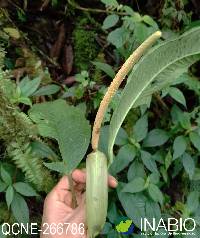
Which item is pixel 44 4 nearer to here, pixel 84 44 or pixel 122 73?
pixel 84 44

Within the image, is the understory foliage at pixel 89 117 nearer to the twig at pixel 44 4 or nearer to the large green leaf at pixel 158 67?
the twig at pixel 44 4

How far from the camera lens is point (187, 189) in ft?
5.81

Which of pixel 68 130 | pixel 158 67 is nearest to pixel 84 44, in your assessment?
pixel 68 130

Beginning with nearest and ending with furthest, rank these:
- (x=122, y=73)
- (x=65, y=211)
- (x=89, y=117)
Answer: (x=122, y=73) < (x=65, y=211) < (x=89, y=117)

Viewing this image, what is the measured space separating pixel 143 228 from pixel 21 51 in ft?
2.88

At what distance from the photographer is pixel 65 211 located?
136 centimetres

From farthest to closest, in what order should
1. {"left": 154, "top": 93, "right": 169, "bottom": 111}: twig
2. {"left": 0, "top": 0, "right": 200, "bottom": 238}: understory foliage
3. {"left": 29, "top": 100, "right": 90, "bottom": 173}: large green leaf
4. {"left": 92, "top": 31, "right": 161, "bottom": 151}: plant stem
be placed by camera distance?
{"left": 154, "top": 93, "right": 169, "bottom": 111}: twig → {"left": 0, "top": 0, "right": 200, "bottom": 238}: understory foliage → {"left": 29, "top": 100, "right": 90, "bottom": 173}: large green leaf → {"left": 92, "top": 31, "right": 161, "bottom": 151}: plant stem

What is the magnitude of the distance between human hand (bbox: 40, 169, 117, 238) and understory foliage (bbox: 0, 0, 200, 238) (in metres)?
0.08

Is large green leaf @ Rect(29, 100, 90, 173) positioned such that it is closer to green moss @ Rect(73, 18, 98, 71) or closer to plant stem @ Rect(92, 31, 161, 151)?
plant stem @ Rect(92, 31, 161, 151)

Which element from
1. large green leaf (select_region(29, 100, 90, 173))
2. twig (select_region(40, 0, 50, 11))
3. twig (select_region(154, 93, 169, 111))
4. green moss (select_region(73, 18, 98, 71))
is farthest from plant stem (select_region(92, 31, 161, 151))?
twig (select_region(40, 0, 50, 11))

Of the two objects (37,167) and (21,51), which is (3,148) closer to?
(37,167)

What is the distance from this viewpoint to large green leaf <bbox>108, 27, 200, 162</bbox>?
903mm

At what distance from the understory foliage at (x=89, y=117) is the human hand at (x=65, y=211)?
3.3 inches

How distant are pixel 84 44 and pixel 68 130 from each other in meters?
0.79
